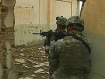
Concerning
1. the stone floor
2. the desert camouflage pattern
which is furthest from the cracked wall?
the desert camouflage pattern

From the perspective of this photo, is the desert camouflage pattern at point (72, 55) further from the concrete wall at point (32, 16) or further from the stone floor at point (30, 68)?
the concrete wall at point (32, 16)

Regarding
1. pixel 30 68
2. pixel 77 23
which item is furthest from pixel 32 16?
pixel 77 23

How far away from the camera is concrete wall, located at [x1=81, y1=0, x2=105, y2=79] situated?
2467mm

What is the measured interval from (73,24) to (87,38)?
24 centimetres

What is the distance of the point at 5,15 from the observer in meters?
4.71

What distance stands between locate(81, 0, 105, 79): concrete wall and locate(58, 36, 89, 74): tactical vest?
0.12m

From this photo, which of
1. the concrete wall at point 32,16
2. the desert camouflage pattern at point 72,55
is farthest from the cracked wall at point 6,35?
the concrete wall at point 32,16

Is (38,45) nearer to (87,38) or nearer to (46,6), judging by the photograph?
(46,6)

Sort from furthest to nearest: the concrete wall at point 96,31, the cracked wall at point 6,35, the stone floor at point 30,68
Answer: the stone floor at point 30,68 < the cracked wall at point 6,35 < the concrete wall at point 96,31

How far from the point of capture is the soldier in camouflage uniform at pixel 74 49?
253 centimetres

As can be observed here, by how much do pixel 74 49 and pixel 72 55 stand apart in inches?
3.1

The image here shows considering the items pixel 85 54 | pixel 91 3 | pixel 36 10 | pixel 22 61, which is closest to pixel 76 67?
pixel 85 54

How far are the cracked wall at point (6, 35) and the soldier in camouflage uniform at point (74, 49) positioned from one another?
7.76 feet

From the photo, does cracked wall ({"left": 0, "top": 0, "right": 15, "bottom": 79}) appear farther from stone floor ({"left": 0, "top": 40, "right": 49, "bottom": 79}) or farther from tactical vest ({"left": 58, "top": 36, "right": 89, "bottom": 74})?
tactical vest ({"left": 58, "top": 36, "right": 89, "bottom": 74})
